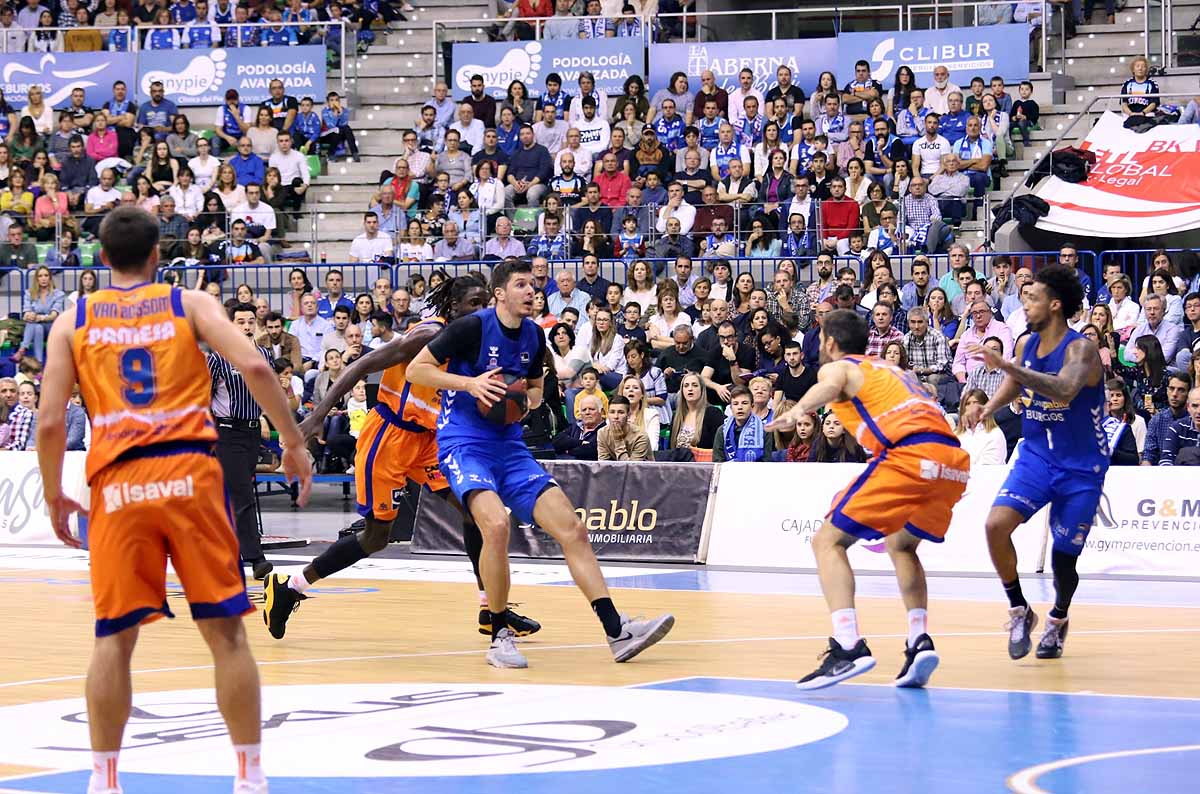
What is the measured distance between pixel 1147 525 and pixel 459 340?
24.5 feet

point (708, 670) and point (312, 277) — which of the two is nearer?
point (708, 670)

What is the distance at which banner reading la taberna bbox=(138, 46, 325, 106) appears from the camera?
87.9 ft

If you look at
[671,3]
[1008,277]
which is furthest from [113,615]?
[671,3]

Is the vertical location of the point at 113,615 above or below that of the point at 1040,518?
above

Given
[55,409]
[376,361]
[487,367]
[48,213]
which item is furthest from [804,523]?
[48,213]

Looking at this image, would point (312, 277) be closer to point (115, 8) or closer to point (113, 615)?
point (115, 8)

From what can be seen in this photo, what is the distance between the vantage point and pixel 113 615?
534 centimetres

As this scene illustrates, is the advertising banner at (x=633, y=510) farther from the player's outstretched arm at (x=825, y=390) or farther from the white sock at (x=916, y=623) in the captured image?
the player's outstretched arm at (x=825, y=390)

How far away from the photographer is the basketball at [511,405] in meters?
9.05

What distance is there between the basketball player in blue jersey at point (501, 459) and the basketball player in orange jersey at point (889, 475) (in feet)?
3.90

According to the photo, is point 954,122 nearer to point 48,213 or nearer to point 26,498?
point 26,498

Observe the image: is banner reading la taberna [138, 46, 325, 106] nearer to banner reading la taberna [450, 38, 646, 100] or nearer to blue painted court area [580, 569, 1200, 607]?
banner reading la taberna [450, 38, 646, 100]

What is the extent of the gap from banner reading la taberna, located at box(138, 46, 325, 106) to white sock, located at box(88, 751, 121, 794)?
882 inches

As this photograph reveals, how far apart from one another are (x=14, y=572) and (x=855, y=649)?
9.42m
